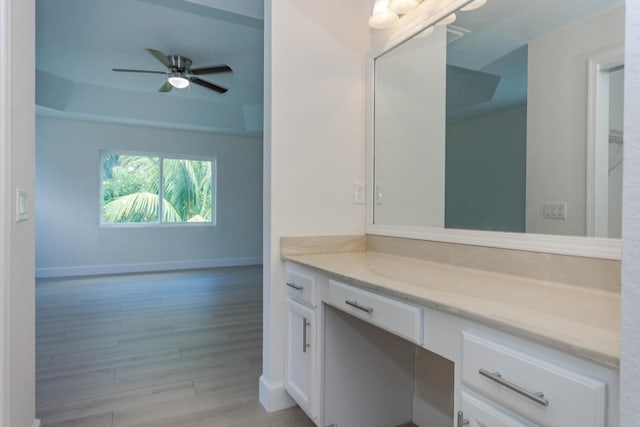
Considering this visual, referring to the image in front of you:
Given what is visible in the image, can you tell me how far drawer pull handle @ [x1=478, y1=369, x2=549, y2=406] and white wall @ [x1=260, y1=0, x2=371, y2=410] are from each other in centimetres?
123

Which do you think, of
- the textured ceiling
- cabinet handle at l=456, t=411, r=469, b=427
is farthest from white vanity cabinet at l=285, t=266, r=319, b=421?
the textured ceiling

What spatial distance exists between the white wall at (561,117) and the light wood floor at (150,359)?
1501 mm

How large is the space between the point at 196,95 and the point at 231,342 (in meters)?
3.93

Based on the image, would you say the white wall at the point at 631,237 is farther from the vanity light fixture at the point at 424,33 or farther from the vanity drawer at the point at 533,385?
the vanity light fixture at the point at 424,33

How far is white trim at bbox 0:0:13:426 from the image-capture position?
1162 millimetres

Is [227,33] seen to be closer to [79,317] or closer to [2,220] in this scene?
[2,220]

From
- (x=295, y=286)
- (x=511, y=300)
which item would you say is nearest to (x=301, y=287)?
(x=295, y=286)

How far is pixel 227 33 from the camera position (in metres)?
3.29

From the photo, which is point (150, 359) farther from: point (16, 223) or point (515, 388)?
point (515, 388)

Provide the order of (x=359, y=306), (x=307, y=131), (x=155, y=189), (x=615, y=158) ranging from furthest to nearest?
(x=155, y=189), (x=307, y=131), (x=359, y=306), (x=615, y=158)

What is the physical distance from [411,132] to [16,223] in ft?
6.08

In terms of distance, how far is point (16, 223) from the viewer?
1.31 metres

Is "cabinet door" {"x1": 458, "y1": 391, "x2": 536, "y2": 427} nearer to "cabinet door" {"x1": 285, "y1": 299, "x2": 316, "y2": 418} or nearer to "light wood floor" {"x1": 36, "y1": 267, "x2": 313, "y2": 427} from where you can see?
"cabinet door" {"x1": 285, "y1": 299, "x2": 316, "y2": 418}

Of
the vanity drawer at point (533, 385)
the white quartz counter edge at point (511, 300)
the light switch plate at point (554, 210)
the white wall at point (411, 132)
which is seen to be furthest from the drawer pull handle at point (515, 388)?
the white wall at point (411, 132)
